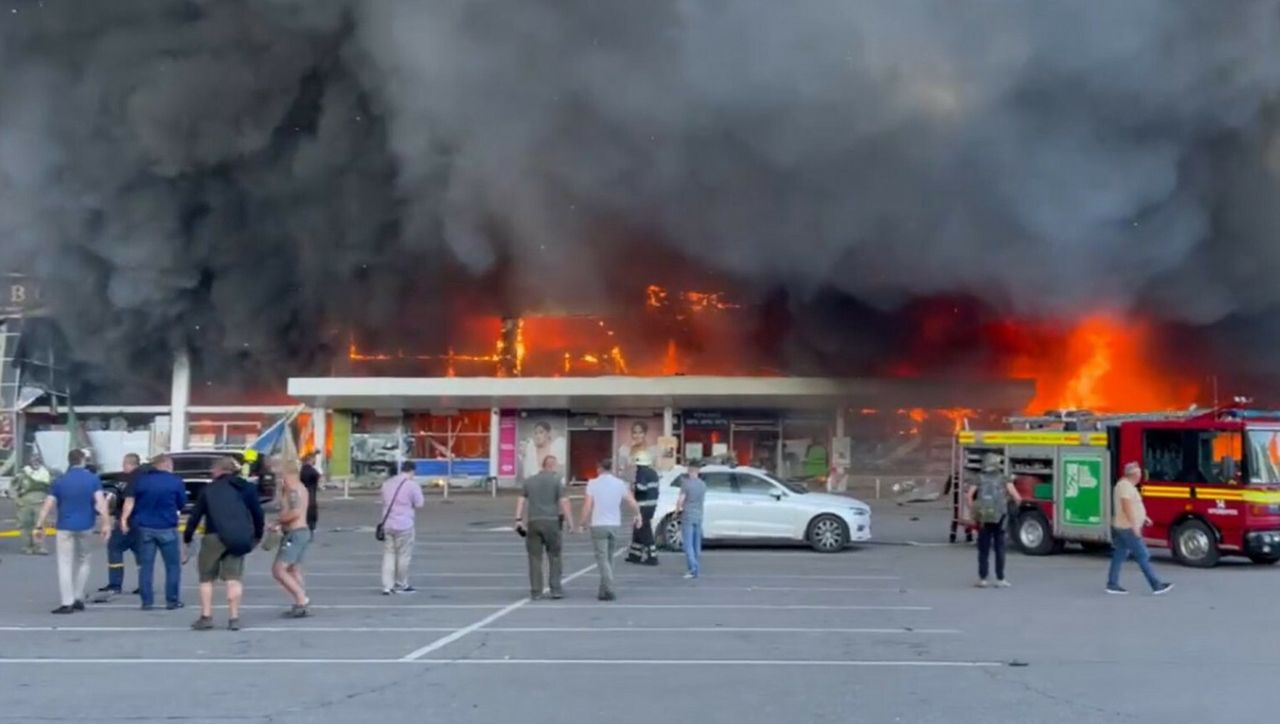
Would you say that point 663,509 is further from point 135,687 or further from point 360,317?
point 360,317

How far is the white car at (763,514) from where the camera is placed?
776 inches

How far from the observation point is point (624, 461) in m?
35.1

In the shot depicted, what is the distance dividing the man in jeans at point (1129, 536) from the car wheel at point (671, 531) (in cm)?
674

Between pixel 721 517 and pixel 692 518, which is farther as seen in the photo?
pixel 721 517

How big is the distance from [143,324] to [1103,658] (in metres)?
32.9

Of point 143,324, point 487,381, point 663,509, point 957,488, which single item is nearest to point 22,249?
point 143,324

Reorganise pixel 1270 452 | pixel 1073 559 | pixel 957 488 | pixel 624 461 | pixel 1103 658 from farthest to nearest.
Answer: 1. pixel 624 461
2. pixel 957 488
3. pixel 1073 559
4. pixel 1270 452
5. pixel 1103 658

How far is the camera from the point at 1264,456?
58.1 ft

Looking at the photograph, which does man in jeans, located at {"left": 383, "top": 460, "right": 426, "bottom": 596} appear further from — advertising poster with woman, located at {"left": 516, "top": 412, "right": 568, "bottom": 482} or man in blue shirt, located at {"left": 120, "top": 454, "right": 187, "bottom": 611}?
advertising poster with woman, located at {"left": 516, "top": 412, "right": 568, "bottom": 482}

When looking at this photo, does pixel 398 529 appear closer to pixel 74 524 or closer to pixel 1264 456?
pixel 74 524

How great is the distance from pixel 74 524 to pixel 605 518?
5165 millimetres

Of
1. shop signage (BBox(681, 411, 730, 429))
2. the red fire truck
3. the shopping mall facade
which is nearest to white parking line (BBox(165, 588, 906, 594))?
the red fire truck

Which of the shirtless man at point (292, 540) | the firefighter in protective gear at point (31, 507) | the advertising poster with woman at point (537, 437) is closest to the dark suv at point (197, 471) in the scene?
the firefighter in protective gear at point (31, 507)

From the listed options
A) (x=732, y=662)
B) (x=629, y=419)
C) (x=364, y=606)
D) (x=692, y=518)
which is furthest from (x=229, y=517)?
(x=629, y=419)
